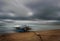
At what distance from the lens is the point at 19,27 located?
116 centimetres

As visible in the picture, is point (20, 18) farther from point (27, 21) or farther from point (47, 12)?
point (47, 12)

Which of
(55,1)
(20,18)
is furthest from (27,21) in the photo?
(55,1)

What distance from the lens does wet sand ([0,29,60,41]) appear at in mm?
1058

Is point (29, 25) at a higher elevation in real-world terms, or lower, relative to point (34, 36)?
higher

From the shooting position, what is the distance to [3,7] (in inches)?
44.4

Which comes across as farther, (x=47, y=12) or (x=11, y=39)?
(x=47, y=12)

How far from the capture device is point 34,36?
111 cm

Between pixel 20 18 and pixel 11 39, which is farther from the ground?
pixel 20 18

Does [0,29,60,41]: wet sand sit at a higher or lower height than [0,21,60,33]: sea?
lower

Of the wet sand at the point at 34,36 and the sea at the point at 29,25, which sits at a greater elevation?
the sea at the point at 29,25

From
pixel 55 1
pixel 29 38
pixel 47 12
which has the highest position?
pixel 55 1

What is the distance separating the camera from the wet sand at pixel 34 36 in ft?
3.47

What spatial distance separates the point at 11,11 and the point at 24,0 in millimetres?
176

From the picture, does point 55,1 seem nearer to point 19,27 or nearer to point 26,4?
point 26,4
